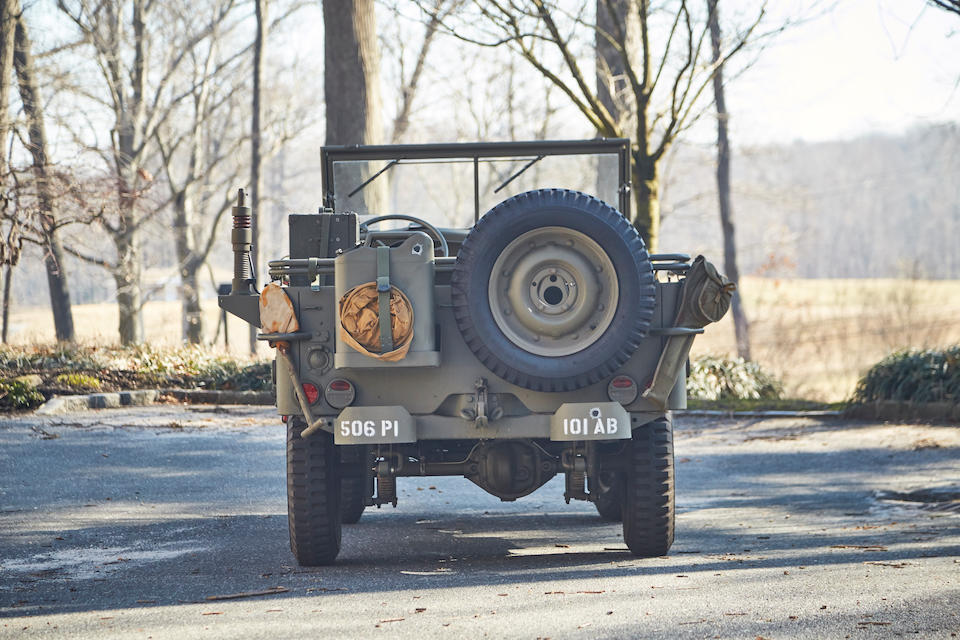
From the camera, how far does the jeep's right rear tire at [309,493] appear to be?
5.65m

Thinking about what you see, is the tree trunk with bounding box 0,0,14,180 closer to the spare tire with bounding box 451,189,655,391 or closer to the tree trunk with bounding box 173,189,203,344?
the tree trunk with bounding box 173,189,203,344

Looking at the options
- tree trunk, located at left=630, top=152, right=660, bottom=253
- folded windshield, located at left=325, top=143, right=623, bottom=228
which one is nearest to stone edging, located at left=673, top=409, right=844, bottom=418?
tree trunk, located at left=630, top=152, right=660, bottom=253

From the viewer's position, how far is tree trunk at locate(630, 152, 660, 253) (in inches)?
573

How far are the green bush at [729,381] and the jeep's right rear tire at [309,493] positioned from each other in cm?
1093

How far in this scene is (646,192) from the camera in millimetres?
14641

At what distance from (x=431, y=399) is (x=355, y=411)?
1.27 ft

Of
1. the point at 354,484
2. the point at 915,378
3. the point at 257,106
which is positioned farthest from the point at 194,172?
the point at 354,484

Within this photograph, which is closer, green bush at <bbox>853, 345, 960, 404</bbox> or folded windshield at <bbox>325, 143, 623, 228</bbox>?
folded windshield at <bbox>325, 143, 623, 228</bbox>

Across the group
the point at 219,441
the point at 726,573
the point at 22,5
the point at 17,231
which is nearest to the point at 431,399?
the point at 726,573

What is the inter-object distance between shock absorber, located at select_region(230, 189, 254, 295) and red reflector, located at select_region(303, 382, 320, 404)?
0.57m

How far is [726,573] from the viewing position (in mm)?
5328

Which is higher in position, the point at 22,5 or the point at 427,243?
the point at 22,5

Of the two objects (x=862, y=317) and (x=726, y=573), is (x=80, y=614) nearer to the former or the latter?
(x=726, y=573)

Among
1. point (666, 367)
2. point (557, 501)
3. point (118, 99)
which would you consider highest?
point (118, 99)
